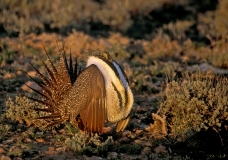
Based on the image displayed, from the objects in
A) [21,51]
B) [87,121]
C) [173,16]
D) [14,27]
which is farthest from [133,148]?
[173,16]

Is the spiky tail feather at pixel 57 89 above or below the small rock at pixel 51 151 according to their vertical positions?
above

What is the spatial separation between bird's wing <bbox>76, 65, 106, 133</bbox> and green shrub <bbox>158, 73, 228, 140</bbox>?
99 cm

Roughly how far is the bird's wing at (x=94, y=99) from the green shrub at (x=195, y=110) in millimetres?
994

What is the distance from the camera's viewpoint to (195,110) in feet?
14.9

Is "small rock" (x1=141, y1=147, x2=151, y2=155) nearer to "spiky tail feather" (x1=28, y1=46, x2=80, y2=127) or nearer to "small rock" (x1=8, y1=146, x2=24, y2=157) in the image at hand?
"spiky tail feather" (x1=28, y1=46, x2=80, y2=127)

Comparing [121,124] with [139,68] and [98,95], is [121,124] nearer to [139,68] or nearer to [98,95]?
[98,95]

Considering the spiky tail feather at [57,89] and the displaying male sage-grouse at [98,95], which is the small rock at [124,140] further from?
the spiky tail feather at [57,89]

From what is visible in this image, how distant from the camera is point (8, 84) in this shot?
20.6ft

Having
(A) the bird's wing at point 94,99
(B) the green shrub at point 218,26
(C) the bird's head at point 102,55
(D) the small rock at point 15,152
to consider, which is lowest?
(D) the small rock at point 15,152

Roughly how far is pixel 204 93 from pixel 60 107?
147 centimetres

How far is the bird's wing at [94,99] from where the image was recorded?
12.4ft

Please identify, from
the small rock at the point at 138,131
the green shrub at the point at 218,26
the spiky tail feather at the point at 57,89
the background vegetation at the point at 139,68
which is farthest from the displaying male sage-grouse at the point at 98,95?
the green shrub at the point at 218,26

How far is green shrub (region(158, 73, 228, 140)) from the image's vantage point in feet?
14.8

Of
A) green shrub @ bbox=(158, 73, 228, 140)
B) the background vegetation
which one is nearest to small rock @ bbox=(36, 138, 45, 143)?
the background vegetation
